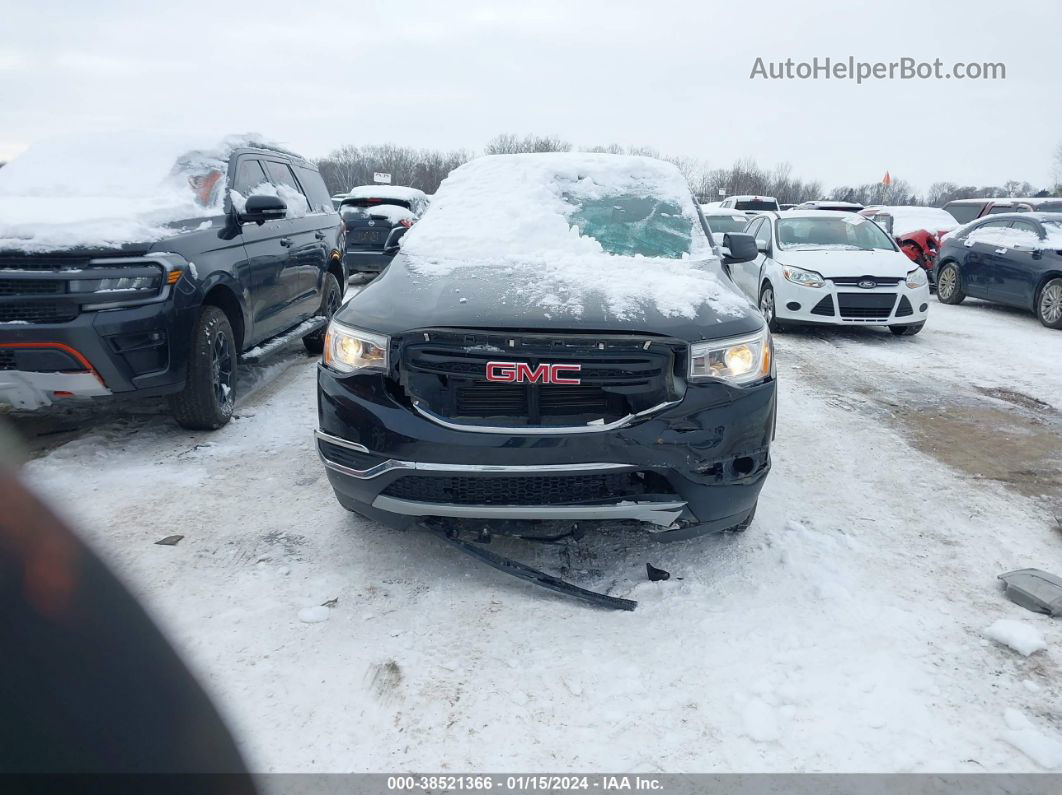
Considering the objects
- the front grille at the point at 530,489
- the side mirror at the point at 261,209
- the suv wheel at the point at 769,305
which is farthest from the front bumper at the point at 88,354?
the suv wheel at the point at 769,305

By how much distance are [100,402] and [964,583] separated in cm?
556

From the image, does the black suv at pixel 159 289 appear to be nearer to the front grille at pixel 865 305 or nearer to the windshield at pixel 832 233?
the front grille at pixel 865 305

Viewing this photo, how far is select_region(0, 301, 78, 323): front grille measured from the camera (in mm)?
3750

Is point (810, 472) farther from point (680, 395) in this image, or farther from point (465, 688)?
point (465, 688)

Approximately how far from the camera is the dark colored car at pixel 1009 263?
9859 mm

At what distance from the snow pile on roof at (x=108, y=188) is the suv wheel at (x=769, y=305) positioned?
629 centimetres

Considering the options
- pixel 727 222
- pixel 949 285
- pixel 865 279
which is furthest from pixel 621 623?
pixel 727 222

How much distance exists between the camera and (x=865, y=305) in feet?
27.6

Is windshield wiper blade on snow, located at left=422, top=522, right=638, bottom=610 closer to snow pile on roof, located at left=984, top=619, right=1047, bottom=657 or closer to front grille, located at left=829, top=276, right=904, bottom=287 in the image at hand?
snow pile on roof, located at left=984, top=619, right=1047, bottom=657

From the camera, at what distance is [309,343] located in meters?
7.27

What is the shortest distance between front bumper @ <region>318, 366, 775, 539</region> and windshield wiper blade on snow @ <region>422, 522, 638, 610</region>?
0.65ft

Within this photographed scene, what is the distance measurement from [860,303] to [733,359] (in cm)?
644

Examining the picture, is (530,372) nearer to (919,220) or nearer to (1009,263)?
(1009,263)

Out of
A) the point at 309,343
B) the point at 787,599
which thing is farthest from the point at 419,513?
the point at 309,343
